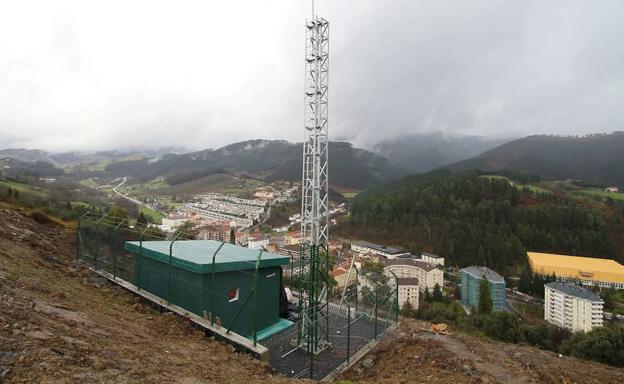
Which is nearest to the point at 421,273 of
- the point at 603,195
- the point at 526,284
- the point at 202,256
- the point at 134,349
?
the point at 526,284

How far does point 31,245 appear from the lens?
10.1 metres

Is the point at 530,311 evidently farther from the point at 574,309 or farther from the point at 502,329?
the point at 502,329

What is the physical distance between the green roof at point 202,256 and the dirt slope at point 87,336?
119cm

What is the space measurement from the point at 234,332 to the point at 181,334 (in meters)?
1.11

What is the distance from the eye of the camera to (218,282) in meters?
8.06

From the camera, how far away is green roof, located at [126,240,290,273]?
315 inches

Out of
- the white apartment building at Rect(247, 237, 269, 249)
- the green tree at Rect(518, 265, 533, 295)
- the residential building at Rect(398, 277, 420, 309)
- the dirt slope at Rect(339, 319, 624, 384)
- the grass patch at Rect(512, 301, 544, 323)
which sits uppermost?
the dirt slope at Rect(339, 319, 624, 384)

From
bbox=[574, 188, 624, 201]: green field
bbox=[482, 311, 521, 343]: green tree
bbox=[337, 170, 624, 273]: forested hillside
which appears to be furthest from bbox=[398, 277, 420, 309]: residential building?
bbox=[574, 188, 624, 201]: green field

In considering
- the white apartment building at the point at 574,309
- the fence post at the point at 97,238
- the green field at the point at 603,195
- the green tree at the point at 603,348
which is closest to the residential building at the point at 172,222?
the fence post at the point at 97,238

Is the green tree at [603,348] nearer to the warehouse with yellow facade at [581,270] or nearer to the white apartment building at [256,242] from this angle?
the white apartment building at [256,242]

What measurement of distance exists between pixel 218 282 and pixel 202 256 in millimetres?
998

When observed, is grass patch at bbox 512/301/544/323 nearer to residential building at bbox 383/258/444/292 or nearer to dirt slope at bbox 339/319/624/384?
residential building at bbox 383/258/444/292

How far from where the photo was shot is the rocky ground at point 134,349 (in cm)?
424

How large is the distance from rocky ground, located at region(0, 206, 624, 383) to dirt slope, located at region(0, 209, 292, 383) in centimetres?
2
